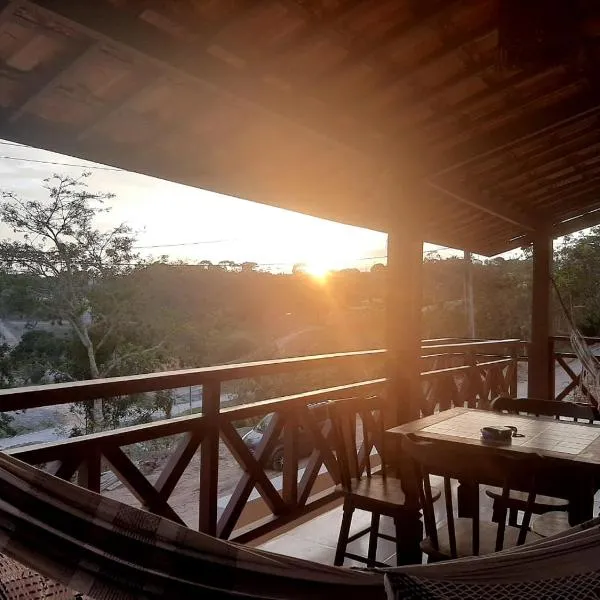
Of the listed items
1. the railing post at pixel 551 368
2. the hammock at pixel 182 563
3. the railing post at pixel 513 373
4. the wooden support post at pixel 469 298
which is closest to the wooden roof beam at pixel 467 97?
the hammock at pixel 182 563

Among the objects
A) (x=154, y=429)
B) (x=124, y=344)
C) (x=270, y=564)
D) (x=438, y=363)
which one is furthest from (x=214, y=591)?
(x=124, y=344)

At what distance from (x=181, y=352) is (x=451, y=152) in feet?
36.3

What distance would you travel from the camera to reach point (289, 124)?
250cm

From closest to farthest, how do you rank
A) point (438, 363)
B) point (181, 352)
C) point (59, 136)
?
1. point (59, 136)
2. point (438, 363)
3. point (181, 352)

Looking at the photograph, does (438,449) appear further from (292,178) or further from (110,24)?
(292,178)

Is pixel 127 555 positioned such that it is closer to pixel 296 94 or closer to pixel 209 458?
pixel 209 458

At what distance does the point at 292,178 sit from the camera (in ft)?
9.94

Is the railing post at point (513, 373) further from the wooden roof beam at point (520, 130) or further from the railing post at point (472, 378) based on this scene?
the wooden roof beam at point (520, 130)

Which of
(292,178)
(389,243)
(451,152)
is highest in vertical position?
(451,152)

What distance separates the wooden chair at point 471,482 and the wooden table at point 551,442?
72mm

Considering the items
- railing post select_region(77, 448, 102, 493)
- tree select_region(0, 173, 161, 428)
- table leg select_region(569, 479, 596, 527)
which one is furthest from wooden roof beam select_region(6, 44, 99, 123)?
tree select_region(0, 173, 161, 428)

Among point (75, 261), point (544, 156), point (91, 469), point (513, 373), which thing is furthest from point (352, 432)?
point (75, 261)

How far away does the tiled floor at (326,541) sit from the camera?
2434 millimetres

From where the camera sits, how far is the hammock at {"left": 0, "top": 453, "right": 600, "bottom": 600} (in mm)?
895
